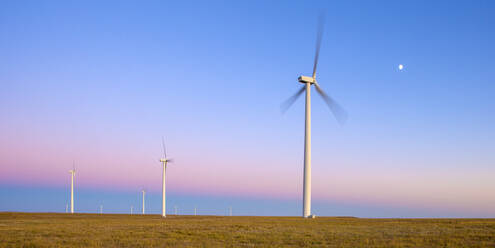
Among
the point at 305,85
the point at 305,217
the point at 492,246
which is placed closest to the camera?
the point at 492,246

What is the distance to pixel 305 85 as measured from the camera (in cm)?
7394

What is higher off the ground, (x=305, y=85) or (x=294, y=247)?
(x=305, y=85)

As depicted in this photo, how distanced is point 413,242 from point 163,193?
3134 inches

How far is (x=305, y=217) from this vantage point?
6325 centimetres

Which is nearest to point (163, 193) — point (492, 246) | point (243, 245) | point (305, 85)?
point (305, 85)

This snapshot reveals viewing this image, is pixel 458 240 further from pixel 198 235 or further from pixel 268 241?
pixel 198 235

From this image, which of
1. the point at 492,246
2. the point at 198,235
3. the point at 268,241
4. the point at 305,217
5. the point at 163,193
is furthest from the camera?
the point at 163,193

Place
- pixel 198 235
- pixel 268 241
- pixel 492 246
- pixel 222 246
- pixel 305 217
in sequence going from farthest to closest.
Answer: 1. pixel 305 217
2. pixel 198 235
3. pixel 268 241
4. pixel 222 246
5. pixel 492 246

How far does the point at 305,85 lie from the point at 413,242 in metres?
48.4

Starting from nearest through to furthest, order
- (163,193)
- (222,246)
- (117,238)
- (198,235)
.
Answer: (222,246), (117,238), (198,235), (163,193)

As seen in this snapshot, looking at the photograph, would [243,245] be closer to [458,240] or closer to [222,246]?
[222,246]

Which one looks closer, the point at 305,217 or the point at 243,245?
the point at 243,245

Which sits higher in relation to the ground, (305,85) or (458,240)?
→ (305,85)

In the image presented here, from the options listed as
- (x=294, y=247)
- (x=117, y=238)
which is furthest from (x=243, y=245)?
(x=117, y=238)
